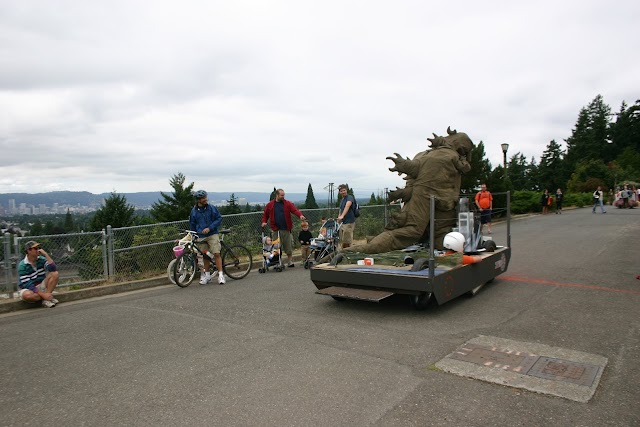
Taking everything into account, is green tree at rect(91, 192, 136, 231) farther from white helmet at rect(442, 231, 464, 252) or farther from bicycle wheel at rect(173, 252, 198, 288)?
white helmet at rect(442, 231, 464, 252)

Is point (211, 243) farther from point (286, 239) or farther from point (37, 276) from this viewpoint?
point (37, 276)

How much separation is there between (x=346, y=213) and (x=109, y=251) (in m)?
5.25

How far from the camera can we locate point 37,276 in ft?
25.1

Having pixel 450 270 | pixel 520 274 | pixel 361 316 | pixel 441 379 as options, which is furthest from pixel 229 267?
pixel 441 379

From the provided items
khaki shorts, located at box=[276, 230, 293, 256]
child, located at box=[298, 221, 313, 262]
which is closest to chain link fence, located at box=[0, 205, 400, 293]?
khaki shorts, located at box=[276, 230, 293, 256]

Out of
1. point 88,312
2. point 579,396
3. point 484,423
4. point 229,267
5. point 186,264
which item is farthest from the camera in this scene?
point 229,267

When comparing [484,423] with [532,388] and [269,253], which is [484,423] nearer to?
[532,388]

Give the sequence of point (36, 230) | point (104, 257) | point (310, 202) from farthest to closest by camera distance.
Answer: point (310, 202) → point (104, 257) → point (36, 230)

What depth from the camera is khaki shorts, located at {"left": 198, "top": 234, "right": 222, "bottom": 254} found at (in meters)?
9.32

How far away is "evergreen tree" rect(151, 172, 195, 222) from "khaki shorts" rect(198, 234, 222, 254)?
20123mm

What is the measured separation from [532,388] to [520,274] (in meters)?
5.76

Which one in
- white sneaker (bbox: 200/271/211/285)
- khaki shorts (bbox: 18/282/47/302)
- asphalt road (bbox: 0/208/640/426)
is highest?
khaki shorts (bbox: 18/282/47/302)

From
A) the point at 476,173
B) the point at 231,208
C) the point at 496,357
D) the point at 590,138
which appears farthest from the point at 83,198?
the point at 590,138

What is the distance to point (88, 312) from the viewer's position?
708cm
